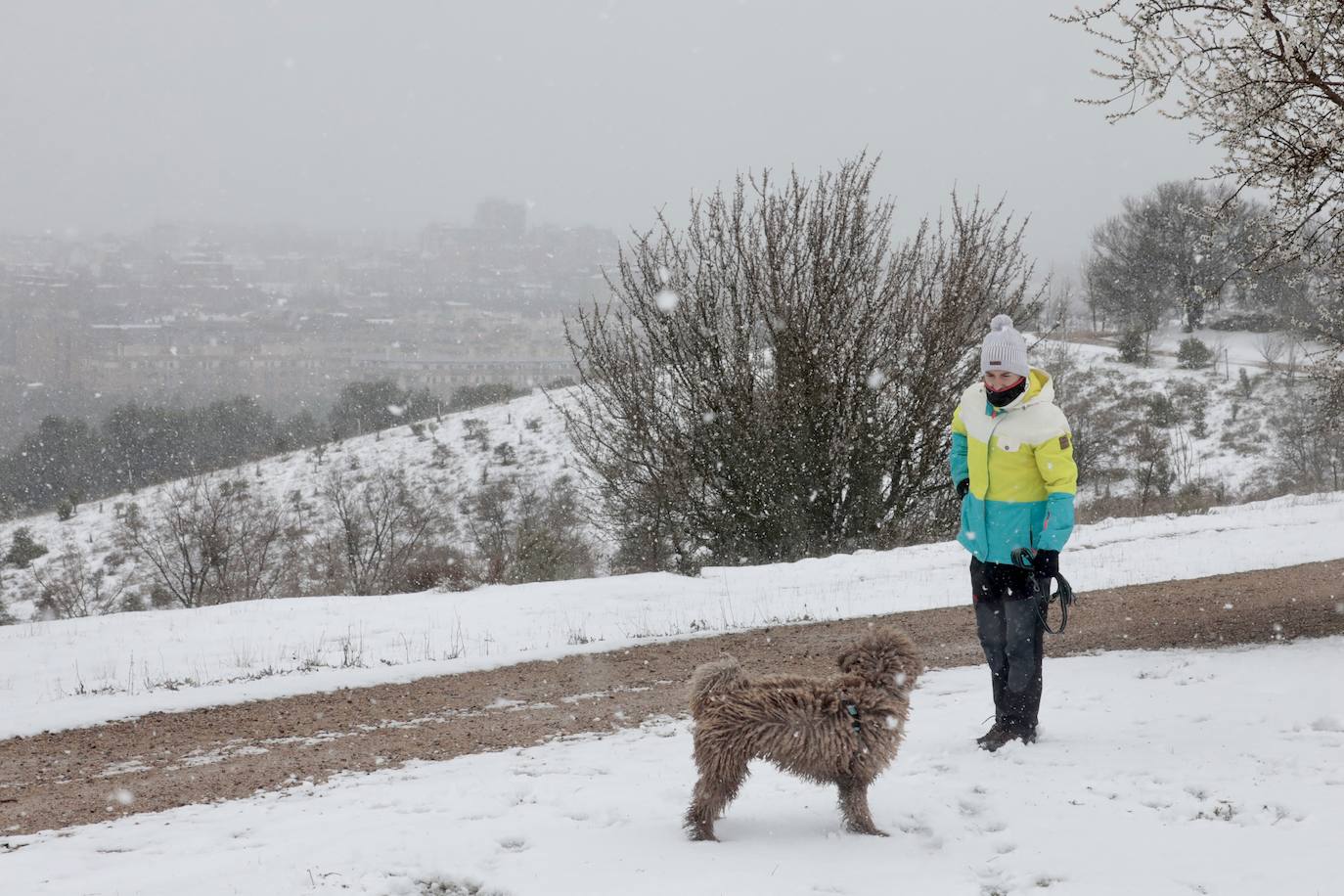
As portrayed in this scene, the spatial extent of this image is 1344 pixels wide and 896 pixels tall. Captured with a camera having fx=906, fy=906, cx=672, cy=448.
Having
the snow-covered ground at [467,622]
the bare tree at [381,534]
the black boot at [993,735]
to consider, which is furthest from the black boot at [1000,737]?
the bare tree at [381,534]

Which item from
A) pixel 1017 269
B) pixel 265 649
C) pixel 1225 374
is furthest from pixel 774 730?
pixel 1225 374

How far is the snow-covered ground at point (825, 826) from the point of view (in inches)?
144

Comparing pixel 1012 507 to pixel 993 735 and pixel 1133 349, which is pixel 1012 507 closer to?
pixel 993 735

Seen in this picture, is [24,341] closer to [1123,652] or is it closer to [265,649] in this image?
[265,649]

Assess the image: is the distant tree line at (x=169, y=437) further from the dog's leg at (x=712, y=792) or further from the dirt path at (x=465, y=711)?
the dog's leg at (x=712, y=792)

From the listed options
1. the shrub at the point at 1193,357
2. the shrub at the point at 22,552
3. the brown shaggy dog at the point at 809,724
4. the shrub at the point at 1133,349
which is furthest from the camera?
the shrub at the point at 1133,349

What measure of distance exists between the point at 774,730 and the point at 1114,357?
48272 millimetres

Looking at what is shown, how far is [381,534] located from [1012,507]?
844 inches

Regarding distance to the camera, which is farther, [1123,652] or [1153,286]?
[1153,286]

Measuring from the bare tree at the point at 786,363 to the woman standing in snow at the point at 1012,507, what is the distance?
11.1 metres

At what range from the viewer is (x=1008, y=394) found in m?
4.91

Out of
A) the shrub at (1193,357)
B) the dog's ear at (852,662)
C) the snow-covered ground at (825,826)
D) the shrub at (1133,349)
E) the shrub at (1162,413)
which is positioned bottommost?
the snow-covered ground at (825,826)

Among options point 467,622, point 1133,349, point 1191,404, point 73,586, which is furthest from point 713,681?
point 1133,349

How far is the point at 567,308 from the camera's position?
18.2 m
